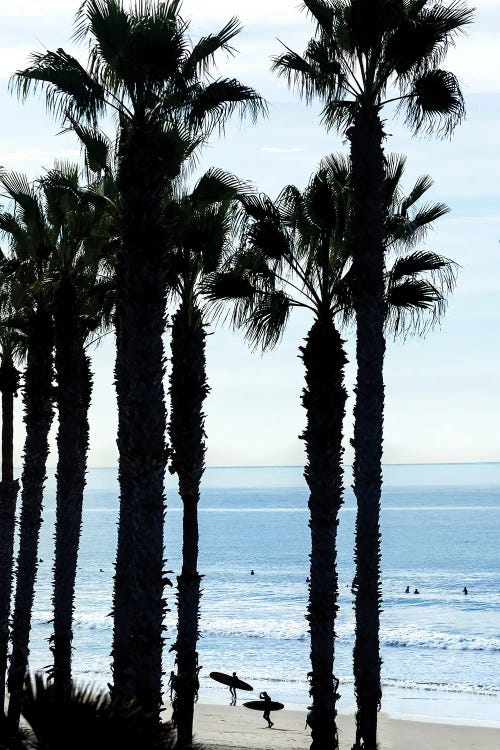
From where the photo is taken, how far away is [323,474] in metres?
21.2

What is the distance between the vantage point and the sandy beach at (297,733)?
30.7 meters

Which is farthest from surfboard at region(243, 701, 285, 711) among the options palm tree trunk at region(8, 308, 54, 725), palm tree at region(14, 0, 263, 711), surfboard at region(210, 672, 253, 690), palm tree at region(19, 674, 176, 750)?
palm tree at region(19, 674, 176, 750)

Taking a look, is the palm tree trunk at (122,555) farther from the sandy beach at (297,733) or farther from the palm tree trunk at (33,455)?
the sandy beach at (297,733)

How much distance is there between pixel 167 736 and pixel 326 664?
12.8 metres

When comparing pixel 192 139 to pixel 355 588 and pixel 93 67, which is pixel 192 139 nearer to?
pixel 93 67

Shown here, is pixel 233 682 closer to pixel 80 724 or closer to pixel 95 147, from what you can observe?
→ pixel 95 147

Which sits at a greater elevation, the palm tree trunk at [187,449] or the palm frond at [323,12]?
the palm frond at [323,12]

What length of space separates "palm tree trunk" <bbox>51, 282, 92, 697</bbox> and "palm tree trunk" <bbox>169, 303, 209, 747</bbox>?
3057 mm

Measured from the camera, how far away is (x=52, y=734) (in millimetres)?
8422

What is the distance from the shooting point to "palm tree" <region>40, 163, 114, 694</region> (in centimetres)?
2461

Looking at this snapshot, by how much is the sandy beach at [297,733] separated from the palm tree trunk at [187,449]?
4.61 m

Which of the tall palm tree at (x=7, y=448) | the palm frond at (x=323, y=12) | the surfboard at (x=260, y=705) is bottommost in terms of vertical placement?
the surfboard at (x=260, y=705)

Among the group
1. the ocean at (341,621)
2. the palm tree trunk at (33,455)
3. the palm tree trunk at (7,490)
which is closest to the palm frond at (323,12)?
the palm tree trunk at (33,455)

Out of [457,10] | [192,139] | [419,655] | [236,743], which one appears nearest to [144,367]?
[192,139]
